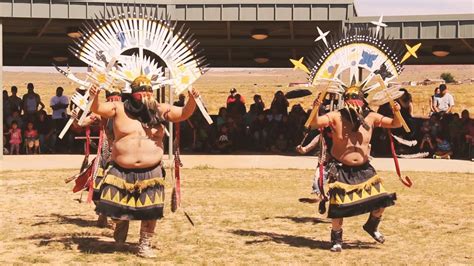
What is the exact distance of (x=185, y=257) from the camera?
736 cm

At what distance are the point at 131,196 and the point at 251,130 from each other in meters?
12.3

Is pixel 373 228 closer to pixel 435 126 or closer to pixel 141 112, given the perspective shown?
pixel 141 112

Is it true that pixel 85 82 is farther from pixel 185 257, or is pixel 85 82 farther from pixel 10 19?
pixel 10 19

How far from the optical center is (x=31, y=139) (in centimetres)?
1789

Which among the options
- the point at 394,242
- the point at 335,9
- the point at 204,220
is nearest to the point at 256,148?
the point at 335,9

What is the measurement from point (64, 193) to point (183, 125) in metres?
8.43

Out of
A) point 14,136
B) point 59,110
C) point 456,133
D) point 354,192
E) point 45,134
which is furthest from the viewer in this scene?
point 45,134

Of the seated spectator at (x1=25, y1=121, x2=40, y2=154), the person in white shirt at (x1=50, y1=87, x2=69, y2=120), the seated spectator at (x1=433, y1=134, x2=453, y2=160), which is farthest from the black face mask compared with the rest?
the seated spectator at (x1=433, y1=134, x2=453, y2=160)

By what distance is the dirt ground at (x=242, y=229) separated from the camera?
7438mm

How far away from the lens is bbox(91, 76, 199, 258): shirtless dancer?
23.6 ft

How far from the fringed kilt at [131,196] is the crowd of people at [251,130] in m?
10.6

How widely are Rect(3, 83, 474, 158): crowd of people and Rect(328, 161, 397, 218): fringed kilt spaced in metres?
9.45

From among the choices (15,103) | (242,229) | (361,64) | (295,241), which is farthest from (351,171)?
(15,103)

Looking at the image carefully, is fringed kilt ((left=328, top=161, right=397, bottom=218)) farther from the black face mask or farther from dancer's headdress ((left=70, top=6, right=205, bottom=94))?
the black face mask
